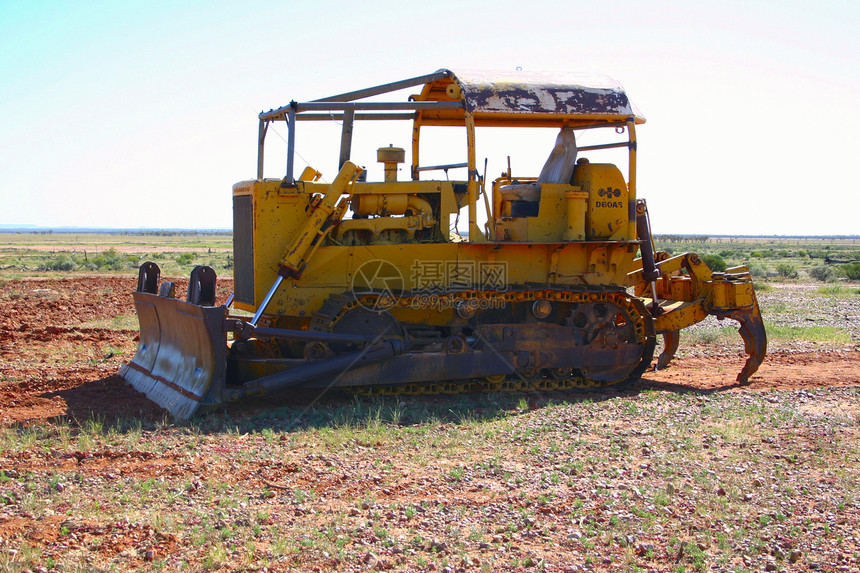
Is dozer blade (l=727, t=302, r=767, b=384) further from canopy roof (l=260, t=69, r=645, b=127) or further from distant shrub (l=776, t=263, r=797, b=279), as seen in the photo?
distant shrub (l=776, t=263, r=797, b=279)

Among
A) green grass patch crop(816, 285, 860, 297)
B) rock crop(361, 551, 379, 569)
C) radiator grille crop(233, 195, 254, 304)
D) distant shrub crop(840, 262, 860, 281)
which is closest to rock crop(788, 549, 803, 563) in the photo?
rock crop(361, 551, 379, 569)

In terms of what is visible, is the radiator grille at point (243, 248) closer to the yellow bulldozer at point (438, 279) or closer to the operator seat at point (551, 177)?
the yellow bulldozer at point (438, 279)

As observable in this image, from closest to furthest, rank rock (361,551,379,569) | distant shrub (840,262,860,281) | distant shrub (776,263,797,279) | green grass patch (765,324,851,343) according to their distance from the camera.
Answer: rock (361,551,379,569)
green grass patch (765,324,851,343)
distant shrub (840,262,860,281)
distant shrub (776,263,797,279)

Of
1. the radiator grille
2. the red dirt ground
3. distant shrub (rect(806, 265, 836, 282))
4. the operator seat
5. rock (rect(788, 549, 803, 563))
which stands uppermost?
the operator seat

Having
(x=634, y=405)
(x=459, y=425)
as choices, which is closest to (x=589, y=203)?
(x=634, y=405)

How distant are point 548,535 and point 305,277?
4.78 meters

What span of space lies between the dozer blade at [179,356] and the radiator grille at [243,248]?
35.1 inches

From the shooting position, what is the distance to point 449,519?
528 cm

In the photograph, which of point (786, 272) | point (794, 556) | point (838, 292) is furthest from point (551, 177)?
point (786, 272)

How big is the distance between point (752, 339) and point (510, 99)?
4.53 metres

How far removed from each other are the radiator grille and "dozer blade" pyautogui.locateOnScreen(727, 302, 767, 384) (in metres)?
6.14

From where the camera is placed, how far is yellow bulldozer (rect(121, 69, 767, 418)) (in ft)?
28.3

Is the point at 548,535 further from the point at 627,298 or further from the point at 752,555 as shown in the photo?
the point at 627,298

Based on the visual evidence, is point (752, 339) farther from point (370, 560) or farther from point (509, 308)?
point (370, 560)
